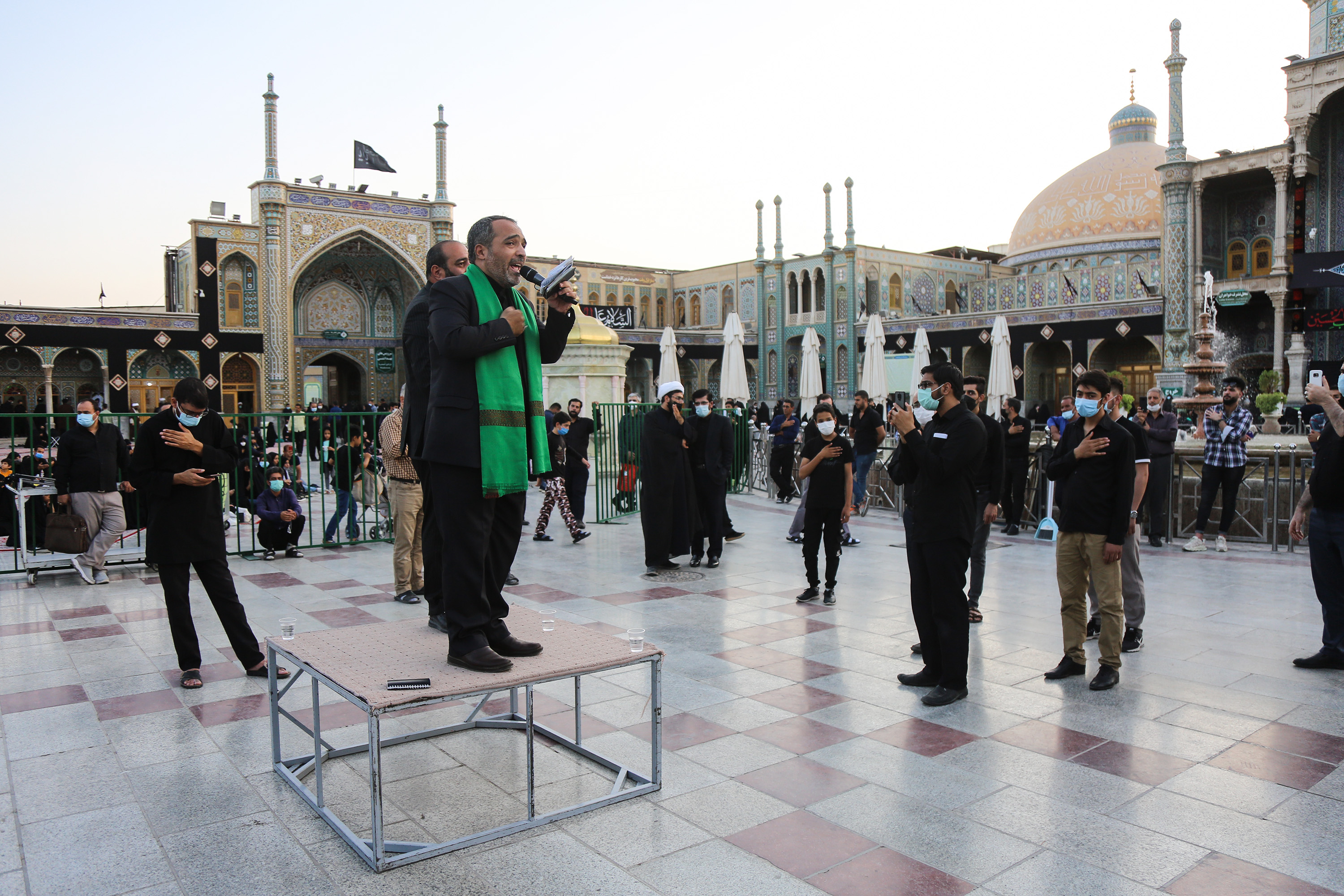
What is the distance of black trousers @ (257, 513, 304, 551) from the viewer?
345 inches

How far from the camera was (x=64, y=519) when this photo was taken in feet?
23.9

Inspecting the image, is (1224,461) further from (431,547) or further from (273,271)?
(273,271)

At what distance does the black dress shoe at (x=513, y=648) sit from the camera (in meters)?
3.15

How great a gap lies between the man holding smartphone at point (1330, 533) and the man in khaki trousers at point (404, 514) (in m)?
5.60

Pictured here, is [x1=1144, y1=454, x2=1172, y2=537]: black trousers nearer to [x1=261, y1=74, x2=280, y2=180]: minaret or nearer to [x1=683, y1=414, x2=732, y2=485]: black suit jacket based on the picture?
[x1=683, y1=414, x2=732, y2=485]: black suit jacket

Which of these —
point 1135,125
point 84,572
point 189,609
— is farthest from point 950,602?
point 1135,125

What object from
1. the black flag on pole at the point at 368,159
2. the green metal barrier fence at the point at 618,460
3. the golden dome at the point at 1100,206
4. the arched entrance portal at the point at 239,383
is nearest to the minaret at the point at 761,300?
the golden dome at the point at 1100,206

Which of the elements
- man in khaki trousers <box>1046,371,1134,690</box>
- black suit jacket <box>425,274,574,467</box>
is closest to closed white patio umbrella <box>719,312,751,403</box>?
man in khaki trousers <box>1046,371,1134,690</box>

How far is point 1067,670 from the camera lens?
4664mm

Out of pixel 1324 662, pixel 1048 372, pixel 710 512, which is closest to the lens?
pixel 1324 662

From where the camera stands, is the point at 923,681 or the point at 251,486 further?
the point at 251,486

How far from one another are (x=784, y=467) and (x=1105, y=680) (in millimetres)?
8987

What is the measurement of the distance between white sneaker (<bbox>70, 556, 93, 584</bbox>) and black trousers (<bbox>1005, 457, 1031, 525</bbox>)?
8904mm

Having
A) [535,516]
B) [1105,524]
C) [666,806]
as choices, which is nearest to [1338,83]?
[535,516]
